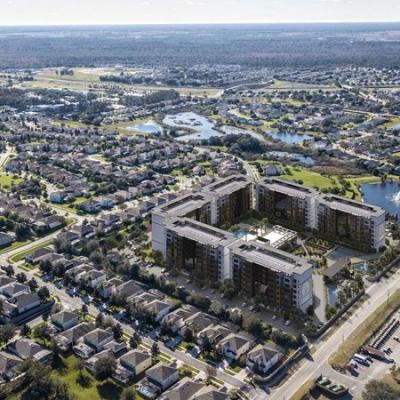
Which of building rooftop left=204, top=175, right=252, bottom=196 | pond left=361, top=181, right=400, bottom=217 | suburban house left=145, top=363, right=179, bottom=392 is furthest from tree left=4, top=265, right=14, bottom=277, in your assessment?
pond left=361, top=181, right=400, bottom=217

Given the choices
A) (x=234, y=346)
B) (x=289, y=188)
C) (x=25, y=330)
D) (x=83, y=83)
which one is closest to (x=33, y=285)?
(x=25, y=330)

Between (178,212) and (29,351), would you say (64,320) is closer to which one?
(29,351)

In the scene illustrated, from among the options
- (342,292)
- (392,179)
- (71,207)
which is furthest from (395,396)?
(392,179)

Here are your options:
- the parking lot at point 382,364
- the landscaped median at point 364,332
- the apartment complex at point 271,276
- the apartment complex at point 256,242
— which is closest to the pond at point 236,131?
the apartment complex at point 256,242

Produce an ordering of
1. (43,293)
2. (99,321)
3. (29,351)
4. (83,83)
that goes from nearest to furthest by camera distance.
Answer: (29,351) < (99,321) < (43,293) < (83,83)

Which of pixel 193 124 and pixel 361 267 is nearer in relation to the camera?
pixel 361 267

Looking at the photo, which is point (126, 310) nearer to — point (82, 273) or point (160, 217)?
point (82, 273)
